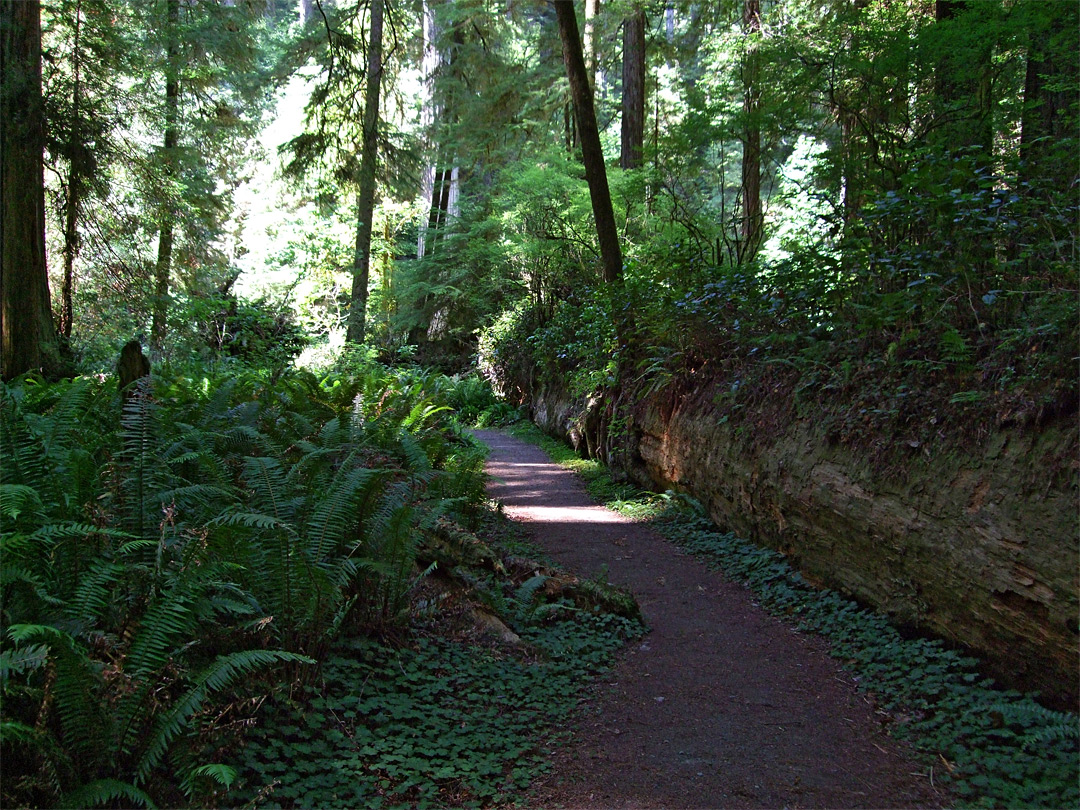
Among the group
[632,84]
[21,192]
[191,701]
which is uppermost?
[632,84]

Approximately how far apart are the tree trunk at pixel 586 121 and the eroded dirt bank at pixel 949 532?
5.32 m

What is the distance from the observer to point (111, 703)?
97.8 inches

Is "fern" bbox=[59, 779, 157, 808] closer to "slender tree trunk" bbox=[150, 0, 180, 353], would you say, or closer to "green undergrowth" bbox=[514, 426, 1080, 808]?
"green undergrowth" bbox=[514, 426, 1080, 808]

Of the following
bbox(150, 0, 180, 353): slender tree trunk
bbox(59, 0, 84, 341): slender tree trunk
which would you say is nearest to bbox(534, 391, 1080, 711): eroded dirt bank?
bbox(59, 0, 84, 341): slender tree trunk

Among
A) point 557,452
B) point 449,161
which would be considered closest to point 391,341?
point 449,161

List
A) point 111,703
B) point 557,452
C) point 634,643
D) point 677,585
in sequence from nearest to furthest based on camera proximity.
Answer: point 111,703 → point 634,643 → point 677,585 → point 557,452

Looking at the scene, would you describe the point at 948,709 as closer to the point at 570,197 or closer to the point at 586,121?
the point at 586,121

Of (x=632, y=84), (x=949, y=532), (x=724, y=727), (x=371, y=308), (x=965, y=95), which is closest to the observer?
(x=724, y=727)

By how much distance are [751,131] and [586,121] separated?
237 centimetres

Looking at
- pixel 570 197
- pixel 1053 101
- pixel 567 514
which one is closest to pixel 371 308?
pixel 570 197

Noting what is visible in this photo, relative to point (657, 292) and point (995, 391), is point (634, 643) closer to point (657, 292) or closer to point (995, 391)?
point (995, 391)

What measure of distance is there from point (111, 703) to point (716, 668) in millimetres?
3173

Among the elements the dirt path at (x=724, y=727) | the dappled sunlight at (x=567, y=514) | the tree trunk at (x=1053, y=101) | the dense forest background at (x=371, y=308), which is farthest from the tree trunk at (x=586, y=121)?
the dirt path at (x=724, y=727)

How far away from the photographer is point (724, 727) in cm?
359
